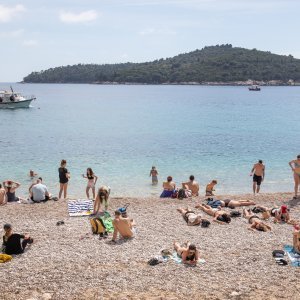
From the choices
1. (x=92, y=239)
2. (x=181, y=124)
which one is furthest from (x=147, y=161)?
(x=181, y=124)

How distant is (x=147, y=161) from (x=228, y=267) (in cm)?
1863

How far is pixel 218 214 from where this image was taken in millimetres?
13859

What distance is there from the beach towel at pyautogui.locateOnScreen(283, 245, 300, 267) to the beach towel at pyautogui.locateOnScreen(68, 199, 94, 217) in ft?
20.3

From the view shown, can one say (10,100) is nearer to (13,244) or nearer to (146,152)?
(146,152)

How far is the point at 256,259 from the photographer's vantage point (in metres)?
10.6

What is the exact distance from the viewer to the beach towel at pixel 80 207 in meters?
14.2

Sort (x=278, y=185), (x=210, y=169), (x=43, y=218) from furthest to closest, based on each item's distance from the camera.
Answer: (x=210, y=169) → (x=278, y=185) → (x=43, y=218)

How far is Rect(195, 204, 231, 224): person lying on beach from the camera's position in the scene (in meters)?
13.6

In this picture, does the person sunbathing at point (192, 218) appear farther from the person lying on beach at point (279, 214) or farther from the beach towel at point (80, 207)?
the beach towel at point (80, 207)

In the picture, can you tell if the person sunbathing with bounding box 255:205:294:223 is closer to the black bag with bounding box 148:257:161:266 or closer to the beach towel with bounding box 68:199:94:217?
the black bag with bounding box 148:257:161:266

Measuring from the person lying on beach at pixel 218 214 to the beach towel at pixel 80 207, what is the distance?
3.74 m

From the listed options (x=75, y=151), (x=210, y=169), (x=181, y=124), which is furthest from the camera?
(x=181, y=124)

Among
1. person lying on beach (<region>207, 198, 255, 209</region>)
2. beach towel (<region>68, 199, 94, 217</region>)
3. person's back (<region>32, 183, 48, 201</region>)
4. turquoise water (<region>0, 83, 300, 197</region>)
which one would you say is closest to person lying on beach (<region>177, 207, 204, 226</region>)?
person lying on beach (<region>207, 198, 255, 209</region>)

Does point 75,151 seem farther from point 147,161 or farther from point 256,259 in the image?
point 256,259
